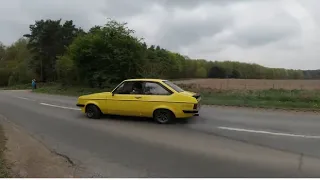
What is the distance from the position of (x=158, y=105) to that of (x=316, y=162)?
568cm

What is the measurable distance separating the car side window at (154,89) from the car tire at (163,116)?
614mm

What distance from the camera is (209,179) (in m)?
5.78

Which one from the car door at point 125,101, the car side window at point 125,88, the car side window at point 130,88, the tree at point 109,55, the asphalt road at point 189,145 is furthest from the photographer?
the tree at point 109,55

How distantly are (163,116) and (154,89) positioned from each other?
100 cm

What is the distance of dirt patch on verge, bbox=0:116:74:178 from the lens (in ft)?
20.3

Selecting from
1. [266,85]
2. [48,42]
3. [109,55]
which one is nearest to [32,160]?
[109,55]

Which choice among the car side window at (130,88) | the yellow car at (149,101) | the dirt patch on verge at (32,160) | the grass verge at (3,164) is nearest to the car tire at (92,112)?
the yellow car at (149,101)

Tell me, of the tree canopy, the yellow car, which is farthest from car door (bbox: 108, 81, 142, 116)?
the tree canopy

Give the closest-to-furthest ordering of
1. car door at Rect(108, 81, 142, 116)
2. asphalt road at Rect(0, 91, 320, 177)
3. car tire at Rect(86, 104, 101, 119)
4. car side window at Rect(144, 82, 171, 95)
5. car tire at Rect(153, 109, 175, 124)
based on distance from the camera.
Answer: asphalt road at Rect(0, 91, 320, 177), car tire at Rect(153, 109, 175, 124), car side window at Rect(144, 82, 171, 95), car door at Rect(108, 81, 142, 116), car tire at Rect(86, 104, 101, 119)

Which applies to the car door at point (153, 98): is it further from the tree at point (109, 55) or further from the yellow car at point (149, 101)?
the tree at point (109, 55)

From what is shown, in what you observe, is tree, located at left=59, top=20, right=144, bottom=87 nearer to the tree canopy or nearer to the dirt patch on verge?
the tree canopy

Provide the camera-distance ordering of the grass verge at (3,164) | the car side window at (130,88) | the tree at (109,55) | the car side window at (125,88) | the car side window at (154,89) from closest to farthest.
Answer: the grass verge at (3,164)
the car side window at (154,89)
the car side window at (130,88)
the car side window at (125,88)
the tree at (109,55)

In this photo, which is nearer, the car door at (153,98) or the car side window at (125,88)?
the car door at (153,98)

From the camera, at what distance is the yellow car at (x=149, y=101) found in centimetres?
1112
